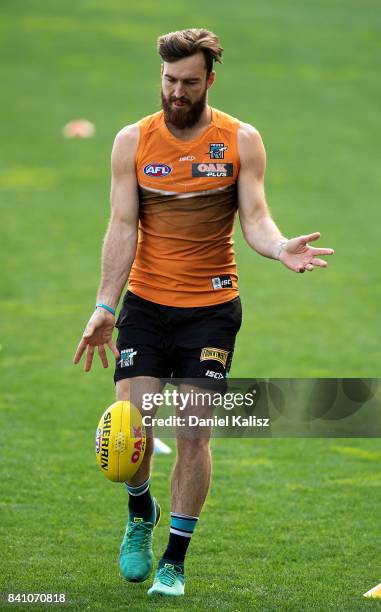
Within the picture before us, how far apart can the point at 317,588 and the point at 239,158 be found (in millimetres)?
2286

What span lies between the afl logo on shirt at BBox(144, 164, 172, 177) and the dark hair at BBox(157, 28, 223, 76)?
0.54 meters

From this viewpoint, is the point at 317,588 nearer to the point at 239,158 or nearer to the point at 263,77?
the point at 239,158

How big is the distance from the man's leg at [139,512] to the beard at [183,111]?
135 centimetres

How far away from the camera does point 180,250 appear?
6520 mm

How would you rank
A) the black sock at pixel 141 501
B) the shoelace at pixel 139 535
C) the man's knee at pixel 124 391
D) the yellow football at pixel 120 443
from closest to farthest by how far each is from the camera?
the yellow football at pixel 120 443, the man's knee at pixel 124 391, the shoelace at pixel 139 535, the black sock at pixel 141 501

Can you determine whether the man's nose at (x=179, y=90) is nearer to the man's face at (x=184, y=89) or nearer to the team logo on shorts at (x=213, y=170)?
the man's face at (x=184, y=89)

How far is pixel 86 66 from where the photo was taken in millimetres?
32500

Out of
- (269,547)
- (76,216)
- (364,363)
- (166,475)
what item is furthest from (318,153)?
(269,547)

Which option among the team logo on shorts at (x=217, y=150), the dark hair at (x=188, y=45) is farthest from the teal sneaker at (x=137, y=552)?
the dark hair at (x=188, y=45)

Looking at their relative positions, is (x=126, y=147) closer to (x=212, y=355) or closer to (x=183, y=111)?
(x=183, y=111)

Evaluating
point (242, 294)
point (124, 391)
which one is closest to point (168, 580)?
point (124, 391)

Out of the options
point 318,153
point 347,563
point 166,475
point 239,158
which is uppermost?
point 239,158

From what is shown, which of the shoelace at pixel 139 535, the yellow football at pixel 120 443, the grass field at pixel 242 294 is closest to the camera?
the yellow football at pixel 120 443

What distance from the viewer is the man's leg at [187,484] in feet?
20.8
